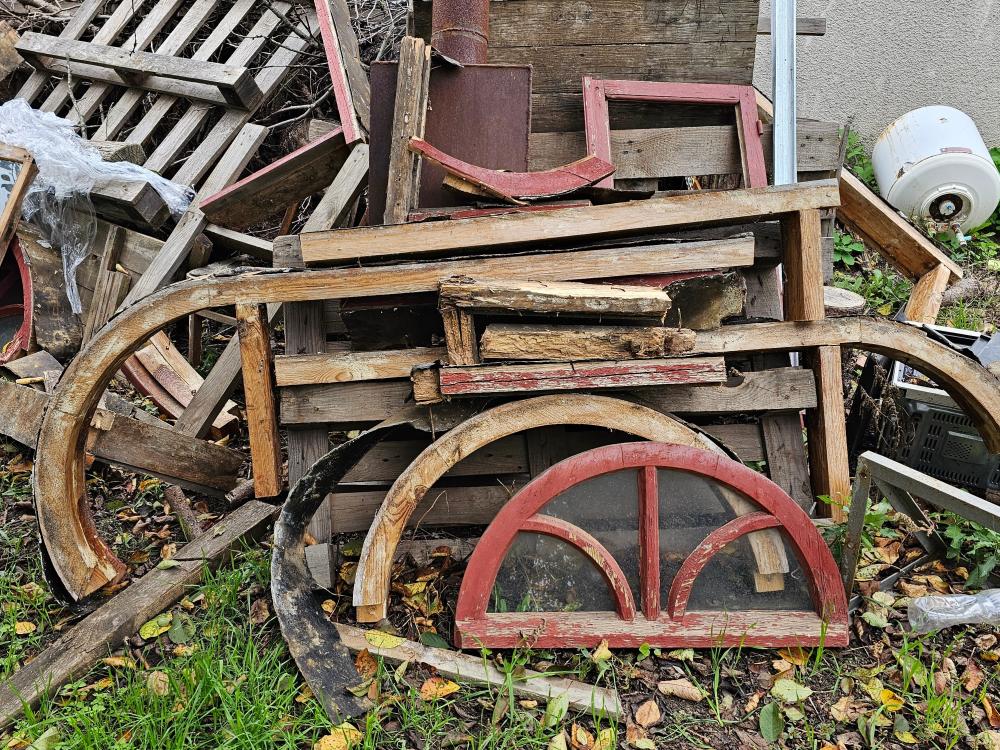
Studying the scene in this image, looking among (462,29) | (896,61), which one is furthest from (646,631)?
(896,61)

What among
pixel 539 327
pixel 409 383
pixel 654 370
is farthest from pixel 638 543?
pixel 409 383

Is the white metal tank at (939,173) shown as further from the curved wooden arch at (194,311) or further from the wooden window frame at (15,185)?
the wooden window frame at (15,185)

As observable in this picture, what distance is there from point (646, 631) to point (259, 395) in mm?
1557

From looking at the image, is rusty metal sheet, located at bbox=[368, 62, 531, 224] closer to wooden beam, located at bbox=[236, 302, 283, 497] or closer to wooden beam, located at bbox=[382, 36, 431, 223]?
wooden beam, located at bbox=[382, 36, 431, 223]

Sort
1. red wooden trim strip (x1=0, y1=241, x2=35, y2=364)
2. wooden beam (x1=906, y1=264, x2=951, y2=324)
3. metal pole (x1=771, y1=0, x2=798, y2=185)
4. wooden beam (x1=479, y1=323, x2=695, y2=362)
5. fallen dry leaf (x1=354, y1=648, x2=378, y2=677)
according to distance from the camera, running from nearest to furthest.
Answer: fallen dry leaf (x1=354, y1=648, x2=378, y2=677)
wooden beam (x1=479, y1=323, x2=695, y2=362)
metal pole (x1=771, y1=0, x2=798, y2=185)
red wooden trim strip (x1=0, y1=241, x2=35, y2=364)
wooden beam (x1=906, y1=264, x2=951, y2=324)

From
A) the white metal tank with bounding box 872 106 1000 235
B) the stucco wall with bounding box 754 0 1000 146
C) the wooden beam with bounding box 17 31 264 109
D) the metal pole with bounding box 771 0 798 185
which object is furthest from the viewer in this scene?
the stucco wall with bounding box 754 0 1000 146

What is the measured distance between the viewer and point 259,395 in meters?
2.84

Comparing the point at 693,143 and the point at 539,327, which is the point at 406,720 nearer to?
the point at 539,327

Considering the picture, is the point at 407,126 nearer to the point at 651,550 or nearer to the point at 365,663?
the point at 651,550

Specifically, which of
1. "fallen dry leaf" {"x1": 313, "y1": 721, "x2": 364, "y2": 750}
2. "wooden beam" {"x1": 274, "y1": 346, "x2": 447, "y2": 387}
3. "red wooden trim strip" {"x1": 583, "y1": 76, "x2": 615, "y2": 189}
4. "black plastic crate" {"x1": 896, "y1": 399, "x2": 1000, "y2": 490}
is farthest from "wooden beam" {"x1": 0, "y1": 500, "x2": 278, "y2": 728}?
"black plastic crate" {"x1": 896, "y1": 399, "x2": 1000, "y2": 490}

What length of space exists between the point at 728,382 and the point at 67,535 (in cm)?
243

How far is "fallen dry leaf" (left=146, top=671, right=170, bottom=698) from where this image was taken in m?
2.33

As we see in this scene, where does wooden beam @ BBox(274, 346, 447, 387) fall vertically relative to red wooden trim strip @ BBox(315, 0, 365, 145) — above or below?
below

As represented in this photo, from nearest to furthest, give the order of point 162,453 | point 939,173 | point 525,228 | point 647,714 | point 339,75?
point 647,714 < point 525,228 < point 162,453 < point 339,75 < point 939,173
